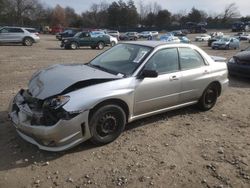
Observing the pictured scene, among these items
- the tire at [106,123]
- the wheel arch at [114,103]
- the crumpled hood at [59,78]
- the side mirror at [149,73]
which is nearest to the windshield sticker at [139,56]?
the side mirror at [149,73]

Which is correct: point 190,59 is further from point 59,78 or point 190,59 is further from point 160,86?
point 59,78

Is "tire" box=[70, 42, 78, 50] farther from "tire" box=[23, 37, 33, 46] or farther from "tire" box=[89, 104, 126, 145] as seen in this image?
"tire" box=[89, 104, 126, 145]

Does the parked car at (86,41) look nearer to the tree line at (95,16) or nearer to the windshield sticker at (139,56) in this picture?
the windshield sticker at (139,56)

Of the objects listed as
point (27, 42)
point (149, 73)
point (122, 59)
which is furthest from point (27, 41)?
point (149, 73)

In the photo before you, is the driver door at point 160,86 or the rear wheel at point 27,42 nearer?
the driver door at point 160,86

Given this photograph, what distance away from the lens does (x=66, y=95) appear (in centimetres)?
407

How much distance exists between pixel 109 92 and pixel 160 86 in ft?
3.77

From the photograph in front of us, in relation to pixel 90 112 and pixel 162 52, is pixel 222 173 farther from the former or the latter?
pixel 162 52

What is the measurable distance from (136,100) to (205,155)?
4.60 feet

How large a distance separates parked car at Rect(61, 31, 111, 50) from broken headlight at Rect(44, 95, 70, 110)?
69.2 feet

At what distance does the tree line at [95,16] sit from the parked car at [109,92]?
226ft

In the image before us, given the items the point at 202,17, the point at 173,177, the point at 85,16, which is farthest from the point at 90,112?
the point at 202,17

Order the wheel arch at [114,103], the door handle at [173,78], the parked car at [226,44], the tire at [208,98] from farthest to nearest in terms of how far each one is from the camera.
A: 1. the parked car at [226,44]
2. the tire at [208,98]
3. the door handle at [173,78]
4. the wheel arch at [114,103]

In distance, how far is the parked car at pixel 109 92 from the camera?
399 centimetres
